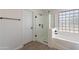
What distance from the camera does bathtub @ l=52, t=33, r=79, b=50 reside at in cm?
121

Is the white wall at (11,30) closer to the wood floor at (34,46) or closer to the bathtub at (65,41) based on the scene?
the wood floor at (34,46)

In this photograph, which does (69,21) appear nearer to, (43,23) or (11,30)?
(43,23)

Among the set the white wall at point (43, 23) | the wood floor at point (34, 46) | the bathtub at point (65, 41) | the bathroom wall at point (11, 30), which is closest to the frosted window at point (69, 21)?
the bathtub at point (65, 41)

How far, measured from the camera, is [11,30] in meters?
1.26

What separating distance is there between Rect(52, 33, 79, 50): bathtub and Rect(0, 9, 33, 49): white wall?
41 centimetres

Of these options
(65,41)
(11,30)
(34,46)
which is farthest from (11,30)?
(65,41)

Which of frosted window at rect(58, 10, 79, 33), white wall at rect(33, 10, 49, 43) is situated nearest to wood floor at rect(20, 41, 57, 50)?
white wall at rect(33, 10, 49, 43)

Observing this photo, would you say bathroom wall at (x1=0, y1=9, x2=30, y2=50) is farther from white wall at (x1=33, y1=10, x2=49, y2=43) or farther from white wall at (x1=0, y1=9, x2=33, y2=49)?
white wall at (x1=33, y1=10, x2=49, y2=43)

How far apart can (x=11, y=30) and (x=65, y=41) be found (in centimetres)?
67

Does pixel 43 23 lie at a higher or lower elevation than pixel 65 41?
higher
